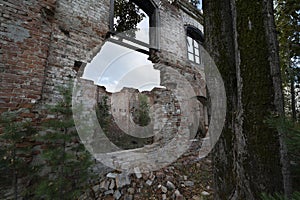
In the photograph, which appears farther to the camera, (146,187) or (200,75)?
(200,75)

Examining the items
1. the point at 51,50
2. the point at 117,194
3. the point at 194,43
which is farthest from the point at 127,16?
the point at 117,194

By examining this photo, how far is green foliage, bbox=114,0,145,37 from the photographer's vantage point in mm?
6031

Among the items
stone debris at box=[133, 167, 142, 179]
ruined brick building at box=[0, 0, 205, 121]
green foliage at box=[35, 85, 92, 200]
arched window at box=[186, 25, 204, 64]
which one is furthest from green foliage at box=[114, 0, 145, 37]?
stone debris at box=[133, 167, 142, 179]

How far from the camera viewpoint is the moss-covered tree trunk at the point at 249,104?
1.03 meters

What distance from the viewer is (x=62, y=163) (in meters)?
2.55

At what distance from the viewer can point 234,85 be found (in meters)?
1.34

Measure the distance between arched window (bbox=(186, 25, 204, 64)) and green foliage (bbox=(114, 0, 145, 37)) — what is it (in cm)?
241

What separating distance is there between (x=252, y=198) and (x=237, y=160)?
247mm

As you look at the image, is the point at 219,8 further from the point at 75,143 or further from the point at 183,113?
the point at 183,113

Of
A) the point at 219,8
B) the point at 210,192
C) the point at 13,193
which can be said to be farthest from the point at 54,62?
the point at 210,192

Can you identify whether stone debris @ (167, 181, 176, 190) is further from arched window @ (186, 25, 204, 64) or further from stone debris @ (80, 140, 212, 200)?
arched window @ (186, 25, 204, 64)

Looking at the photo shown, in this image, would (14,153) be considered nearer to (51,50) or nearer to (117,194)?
(117,194)

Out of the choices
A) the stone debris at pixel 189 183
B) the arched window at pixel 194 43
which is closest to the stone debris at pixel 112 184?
the stone debris at pixel 189 183

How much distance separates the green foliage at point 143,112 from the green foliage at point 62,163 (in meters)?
6.93
